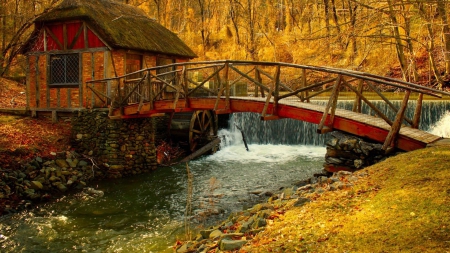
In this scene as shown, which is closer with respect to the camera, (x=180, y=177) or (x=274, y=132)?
(x=180, y=177)

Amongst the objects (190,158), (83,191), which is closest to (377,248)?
(83,191)

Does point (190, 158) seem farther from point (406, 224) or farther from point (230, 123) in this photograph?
point (406, 224)

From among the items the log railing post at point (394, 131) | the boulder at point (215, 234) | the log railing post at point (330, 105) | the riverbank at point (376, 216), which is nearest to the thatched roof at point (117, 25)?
the log railing post at point (330, 105)

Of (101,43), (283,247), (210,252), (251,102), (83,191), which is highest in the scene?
(101,43)

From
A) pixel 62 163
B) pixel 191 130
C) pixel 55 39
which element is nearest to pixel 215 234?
pixel 62 163

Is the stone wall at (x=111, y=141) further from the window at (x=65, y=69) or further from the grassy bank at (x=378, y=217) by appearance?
the grassy bank at (x=378, y=217)

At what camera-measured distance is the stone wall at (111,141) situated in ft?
45.8

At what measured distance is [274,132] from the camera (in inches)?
742

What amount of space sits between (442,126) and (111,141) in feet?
40.3

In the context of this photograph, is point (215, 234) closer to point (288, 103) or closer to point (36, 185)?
point (288, 103)

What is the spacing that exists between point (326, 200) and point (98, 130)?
1029 centimetres

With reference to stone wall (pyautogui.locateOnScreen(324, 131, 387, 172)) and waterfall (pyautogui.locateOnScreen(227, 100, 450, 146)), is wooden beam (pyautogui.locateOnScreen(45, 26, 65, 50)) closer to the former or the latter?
waterfall (pyautogui.locateOnScreen(227, 100, 450, 146))

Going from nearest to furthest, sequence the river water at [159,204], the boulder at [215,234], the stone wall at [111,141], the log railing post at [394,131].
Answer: the boulder at [215,234], the log railing post at [394,131], the river water at [159,204], the stone wall at [111,141]

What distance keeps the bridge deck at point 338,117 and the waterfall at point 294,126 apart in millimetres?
7426
